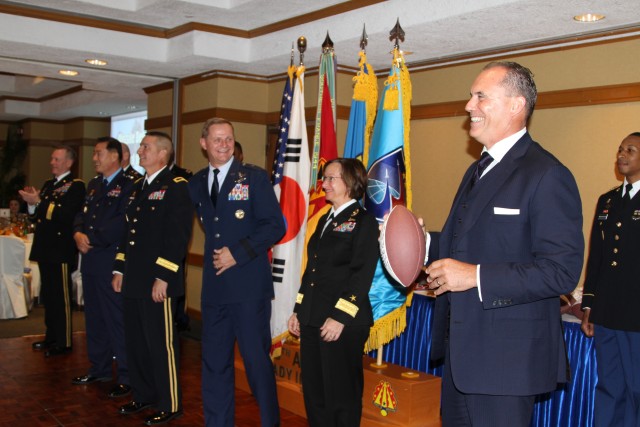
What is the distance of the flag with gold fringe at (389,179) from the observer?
3.78 metres

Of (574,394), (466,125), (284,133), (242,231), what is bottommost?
(574,394)

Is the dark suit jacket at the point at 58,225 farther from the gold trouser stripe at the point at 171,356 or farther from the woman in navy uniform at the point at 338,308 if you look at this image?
the woman in navy uniform at the point at 338,308

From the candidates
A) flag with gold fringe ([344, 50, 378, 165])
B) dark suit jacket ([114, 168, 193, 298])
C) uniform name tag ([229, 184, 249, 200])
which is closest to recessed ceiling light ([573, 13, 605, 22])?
flag with gold fringe ([344, 50, 378, 165])

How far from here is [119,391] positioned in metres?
4.48

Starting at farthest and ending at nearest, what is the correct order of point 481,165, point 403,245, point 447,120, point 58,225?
point 447,120, point 58,225, point 403,245, point 481,165

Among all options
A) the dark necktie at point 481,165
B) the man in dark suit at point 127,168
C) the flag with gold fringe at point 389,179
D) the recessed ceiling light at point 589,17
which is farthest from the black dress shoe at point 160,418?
the recessed ceiling light at point 589,17

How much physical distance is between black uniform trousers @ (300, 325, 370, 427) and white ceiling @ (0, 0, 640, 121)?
220cm

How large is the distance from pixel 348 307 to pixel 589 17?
99.3 inches

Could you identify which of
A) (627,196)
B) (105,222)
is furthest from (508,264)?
(105,222)

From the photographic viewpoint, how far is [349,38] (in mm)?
5062

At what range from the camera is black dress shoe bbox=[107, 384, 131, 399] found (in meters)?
4.45

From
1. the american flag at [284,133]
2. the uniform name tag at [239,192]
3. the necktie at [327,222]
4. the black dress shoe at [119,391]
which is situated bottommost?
the black dress shoe at [119,391]

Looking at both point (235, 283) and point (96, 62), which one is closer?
point (235, 283)

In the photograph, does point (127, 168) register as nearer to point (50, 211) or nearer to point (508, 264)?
point (50, 211)
